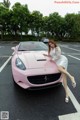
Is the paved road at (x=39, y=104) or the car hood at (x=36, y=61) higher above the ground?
the car hood at (x=36, y=61)

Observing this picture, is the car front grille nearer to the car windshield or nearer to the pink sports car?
the pink sports car

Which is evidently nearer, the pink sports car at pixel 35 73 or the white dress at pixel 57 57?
the pink sports car at pixel 35 73

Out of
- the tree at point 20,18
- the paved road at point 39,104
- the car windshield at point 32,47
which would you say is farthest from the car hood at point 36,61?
the tree at point 20,18

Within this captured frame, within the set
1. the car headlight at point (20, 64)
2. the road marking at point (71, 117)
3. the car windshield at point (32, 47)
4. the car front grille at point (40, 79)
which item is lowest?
the road marking at point (71, 117)

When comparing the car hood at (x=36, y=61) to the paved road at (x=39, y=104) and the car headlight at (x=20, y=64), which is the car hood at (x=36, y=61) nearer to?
the car headlight at (x=20, y=64)

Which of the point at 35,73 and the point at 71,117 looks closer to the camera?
the point at 71,117

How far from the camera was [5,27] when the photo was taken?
4647cm

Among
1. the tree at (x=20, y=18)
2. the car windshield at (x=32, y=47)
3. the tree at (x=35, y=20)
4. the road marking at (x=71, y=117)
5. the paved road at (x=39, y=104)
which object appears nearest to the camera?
the road marking at (x=71, y=117)

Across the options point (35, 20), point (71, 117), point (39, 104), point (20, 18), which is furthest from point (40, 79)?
point (35, 20)

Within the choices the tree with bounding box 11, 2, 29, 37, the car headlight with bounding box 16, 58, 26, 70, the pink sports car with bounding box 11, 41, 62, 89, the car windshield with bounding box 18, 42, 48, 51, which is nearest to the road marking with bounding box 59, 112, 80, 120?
the pink sports car with bounding box 11, 41, 62, 89

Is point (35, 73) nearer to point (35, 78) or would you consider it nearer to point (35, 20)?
point (35, 78)

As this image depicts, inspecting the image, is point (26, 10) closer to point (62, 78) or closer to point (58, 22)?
point (58, 22)

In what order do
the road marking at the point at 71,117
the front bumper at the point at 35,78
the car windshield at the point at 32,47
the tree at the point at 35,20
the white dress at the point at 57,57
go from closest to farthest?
the road marking at the point at 71,117
the front bumper at the point at 35,78
the white dress at the point at 57,57
the car windshield at the point at 32,47
the tree at the point at 35,20

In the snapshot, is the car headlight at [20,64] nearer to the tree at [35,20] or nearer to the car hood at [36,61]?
the car hood at [36,61]
